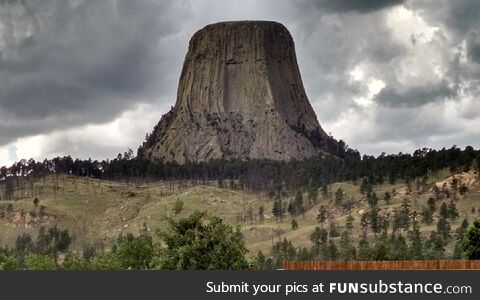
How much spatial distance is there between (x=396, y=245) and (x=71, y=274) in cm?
15291

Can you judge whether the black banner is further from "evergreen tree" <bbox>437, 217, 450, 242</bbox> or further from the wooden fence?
"evergreen tree" <bbox>437, 217, 450, 242</bbox>

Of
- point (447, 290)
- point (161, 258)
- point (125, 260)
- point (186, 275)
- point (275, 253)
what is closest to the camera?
point (447, 290)

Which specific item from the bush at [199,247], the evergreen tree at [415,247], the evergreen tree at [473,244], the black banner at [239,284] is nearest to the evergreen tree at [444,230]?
the evergreen tree at [415,247]

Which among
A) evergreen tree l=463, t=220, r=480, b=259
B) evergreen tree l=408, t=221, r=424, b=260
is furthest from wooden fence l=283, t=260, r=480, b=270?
evergreen tree l=408, t=221, r=424, b=260

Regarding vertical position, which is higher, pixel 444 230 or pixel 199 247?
pixel 199 247

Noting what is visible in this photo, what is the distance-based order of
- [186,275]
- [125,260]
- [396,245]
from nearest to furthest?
[186,275] → [125,260] → [396,245]

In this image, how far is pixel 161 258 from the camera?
2346 inches

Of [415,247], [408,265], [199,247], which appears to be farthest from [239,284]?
[415,247]

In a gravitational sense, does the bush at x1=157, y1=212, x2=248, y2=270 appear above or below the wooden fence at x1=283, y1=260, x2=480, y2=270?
below

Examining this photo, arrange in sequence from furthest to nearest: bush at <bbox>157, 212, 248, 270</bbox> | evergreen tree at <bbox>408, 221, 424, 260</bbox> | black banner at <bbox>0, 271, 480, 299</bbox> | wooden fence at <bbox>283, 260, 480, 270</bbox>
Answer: evergreen tree at <bbox>408, 221, 424, 260</bbox>, bush at <bbox>157, 212, 248, 270</bbox>, wooden fence at <bbox>283, 260, 480, 270</bbox>, black banner at <bbox>0, 271, 480, 299</bbox>

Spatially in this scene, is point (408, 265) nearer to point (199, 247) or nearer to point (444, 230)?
point (199, 247)

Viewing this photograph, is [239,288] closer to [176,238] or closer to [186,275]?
[186,275]

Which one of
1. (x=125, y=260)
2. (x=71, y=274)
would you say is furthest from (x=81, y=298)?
(x=125, y=260)

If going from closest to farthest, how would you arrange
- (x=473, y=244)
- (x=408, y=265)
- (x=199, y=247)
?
(x=408, y=265)
(x=199, y=247)
(x=473, y=244)
